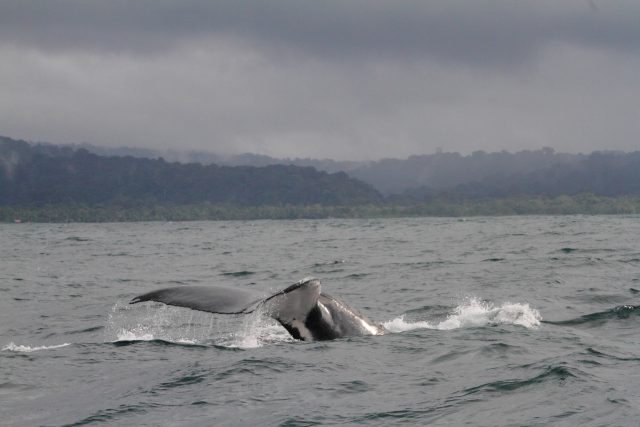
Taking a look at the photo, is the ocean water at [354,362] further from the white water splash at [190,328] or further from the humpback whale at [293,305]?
the humpback whale at [293,305]

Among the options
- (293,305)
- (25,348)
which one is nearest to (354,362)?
(293,305)

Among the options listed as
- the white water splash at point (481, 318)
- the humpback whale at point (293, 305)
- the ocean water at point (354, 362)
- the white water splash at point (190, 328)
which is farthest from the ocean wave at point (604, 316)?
the white water splash at point (190, 328)

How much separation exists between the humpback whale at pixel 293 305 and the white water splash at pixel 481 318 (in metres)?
1.98

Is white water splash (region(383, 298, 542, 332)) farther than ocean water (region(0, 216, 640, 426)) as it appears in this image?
Yes

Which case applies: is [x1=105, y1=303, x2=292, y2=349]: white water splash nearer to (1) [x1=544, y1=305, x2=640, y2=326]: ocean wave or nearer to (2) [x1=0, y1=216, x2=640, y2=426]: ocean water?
(2) [x1=0, y1=216, x2=640, y2=426]: ocean water

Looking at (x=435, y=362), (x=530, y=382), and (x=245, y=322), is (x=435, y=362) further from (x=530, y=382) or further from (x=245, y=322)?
(x=245, y=322)

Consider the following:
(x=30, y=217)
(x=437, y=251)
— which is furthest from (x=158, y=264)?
(x=30, y=217)

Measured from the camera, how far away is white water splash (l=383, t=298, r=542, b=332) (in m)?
11.8

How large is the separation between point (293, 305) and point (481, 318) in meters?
4.73

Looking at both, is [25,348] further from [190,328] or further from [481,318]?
[481,318]

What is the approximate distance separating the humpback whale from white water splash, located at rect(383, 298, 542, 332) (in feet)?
6.49

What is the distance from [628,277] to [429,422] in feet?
43.5

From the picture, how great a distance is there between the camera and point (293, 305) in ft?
28.1

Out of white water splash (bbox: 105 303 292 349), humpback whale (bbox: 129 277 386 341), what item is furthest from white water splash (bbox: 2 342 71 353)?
humpback whale (bbox: 129 277 386 341)
